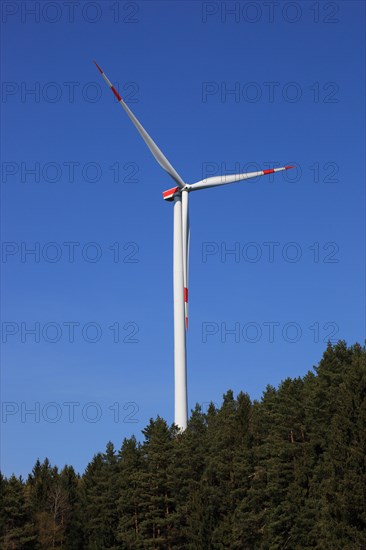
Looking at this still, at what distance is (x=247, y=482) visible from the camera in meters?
90.9

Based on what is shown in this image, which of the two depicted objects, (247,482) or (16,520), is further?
(16,520)

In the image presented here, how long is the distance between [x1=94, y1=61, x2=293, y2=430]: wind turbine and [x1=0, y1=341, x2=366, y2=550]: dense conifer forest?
5.76 meters

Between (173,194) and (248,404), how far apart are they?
101 feet

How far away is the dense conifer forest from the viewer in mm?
67812

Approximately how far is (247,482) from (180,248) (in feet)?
110

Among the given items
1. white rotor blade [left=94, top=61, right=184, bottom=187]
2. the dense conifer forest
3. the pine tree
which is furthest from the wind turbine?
the pine tree

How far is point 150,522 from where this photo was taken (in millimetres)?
93000

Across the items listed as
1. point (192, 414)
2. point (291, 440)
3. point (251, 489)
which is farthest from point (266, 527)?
point (192, 414)

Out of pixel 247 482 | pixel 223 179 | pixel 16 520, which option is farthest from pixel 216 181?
pixel 16 520

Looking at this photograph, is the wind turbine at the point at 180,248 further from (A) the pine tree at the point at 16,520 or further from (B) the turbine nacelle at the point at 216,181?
(A) the pine tree at the point at 16,520

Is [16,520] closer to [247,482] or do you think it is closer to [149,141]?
[247,482]

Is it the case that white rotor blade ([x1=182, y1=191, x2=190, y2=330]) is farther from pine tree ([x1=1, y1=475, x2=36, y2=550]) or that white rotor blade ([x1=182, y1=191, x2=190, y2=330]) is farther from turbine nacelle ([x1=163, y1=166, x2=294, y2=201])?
pine tree ([x1=1, y1=475, x2=36, y2=550])

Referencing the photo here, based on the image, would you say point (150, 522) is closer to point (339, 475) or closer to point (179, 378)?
point (179, 378)

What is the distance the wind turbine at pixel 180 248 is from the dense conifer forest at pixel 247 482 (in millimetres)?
5755
